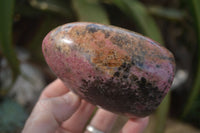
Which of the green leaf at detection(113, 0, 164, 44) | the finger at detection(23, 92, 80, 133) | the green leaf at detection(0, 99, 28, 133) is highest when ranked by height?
the green leaf at detection(113, 0, 164, 44)

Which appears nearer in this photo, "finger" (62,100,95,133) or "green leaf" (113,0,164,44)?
"finger" (62,100,95,133)

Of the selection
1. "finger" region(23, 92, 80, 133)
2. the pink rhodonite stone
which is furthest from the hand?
the pink rhodonite stone

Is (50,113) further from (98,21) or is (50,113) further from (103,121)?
(98,21)

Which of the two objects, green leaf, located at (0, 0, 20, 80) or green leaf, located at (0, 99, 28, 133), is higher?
green leaf, located at (0, 0, 20, 80)

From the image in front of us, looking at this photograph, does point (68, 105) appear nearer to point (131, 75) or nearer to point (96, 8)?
point (131, 75)

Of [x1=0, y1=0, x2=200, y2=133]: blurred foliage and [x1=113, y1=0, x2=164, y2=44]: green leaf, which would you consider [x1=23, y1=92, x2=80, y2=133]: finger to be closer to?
[x1=0, y1=0, x2=200, y2=133]: blurred foliage

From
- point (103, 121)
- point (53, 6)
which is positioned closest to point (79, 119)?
point (103, 121)

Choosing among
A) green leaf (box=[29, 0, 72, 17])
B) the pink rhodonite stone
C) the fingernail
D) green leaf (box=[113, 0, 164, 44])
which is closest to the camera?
the pink rhodonite stone

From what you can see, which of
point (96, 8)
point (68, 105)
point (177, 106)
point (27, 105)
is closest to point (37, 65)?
point (27, 105)
